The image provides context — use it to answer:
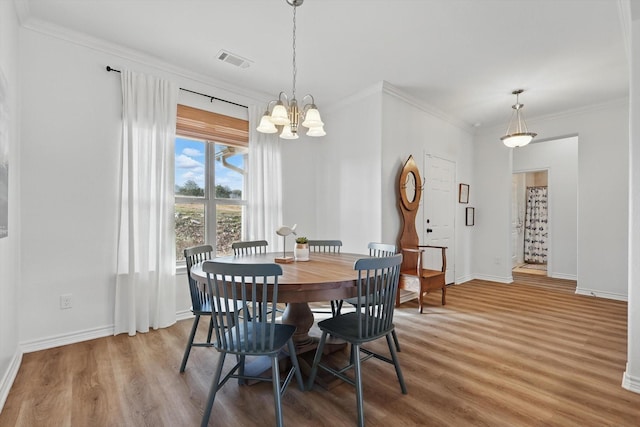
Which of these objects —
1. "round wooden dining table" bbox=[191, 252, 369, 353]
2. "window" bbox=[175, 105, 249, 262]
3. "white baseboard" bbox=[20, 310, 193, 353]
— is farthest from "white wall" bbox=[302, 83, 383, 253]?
"white baseboard" bbox=[20, 310, 193, 353]

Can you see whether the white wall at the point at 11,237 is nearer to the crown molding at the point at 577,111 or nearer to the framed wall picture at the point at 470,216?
the framed wall picture at the point at 470,216

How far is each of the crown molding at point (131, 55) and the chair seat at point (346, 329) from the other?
301 cm

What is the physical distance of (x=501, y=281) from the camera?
529 centimetres

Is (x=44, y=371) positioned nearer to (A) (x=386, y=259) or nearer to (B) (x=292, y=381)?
(B) (x=292, y=381)

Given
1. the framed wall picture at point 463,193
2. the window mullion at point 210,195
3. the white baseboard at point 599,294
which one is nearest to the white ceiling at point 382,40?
the window mullion at point 210,195

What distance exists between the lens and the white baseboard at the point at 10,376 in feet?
6.02

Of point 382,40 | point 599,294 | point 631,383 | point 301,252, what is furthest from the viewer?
point 599,294

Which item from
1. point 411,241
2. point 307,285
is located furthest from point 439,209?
point 307,285

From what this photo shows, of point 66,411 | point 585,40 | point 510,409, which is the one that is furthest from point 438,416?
point 585,40

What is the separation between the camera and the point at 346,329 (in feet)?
6.07

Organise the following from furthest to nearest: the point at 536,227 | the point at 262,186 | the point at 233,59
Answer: the point at 536,227 → the point at 262,186 → the point at 233,59

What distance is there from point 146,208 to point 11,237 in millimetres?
996

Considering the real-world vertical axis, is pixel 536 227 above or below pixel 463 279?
above

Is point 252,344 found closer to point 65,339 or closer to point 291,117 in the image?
point 291,117
